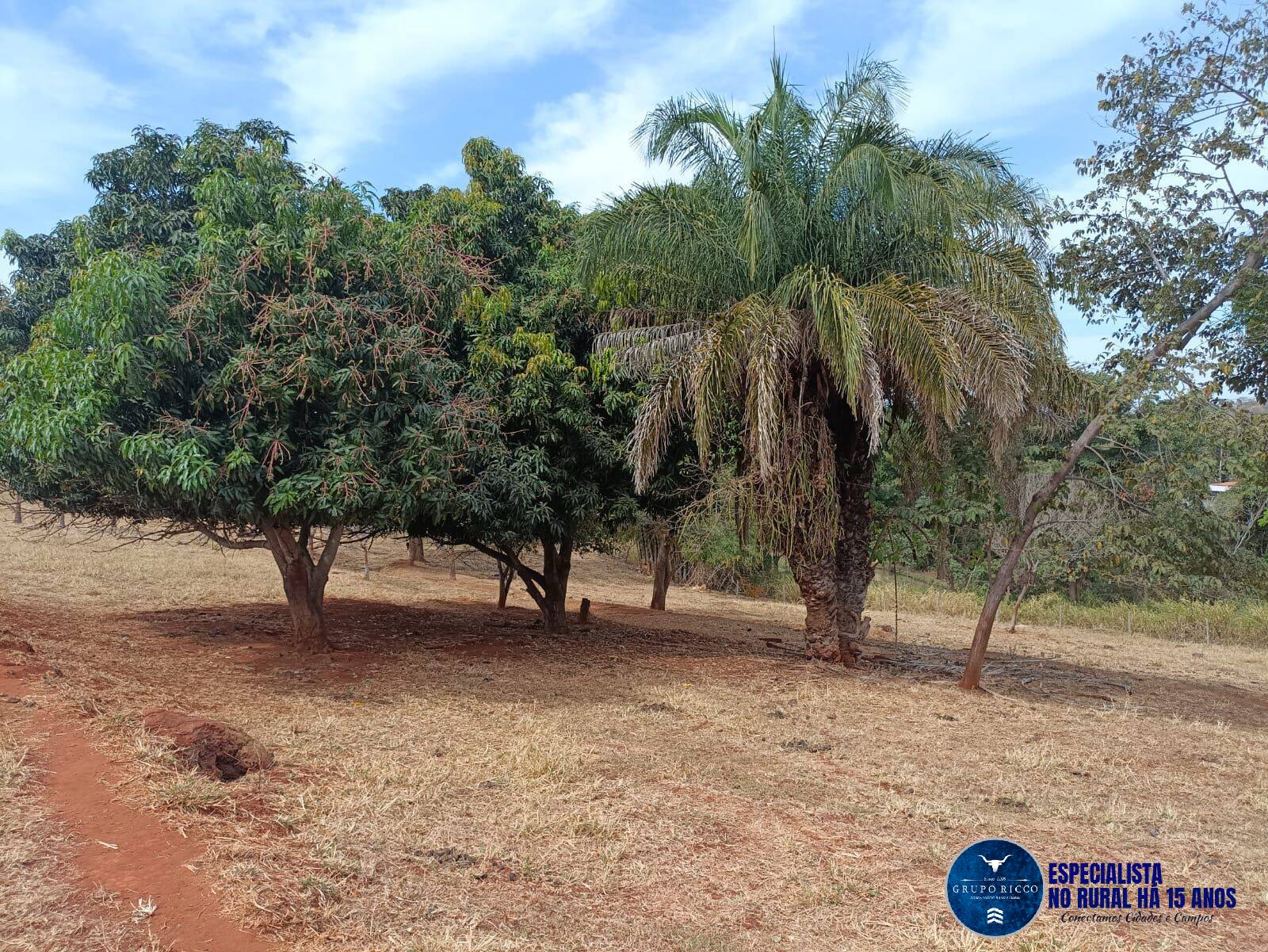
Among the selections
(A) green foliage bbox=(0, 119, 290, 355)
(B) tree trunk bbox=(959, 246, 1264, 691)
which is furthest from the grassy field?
(A) green foliage bbox=(0, 119, 290, 355)

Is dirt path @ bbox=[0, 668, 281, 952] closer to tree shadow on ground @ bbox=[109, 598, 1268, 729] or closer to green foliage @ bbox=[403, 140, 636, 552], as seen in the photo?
tree shadow on ground @ bbox=[109, 598, 1268, 729]

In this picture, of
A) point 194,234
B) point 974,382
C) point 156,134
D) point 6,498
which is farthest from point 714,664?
point 6,498

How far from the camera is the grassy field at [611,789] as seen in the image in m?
4.57

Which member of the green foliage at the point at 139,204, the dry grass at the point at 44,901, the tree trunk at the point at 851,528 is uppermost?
the green foliage at the point at 139,204

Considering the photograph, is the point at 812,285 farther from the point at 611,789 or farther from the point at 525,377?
the point at 611,789

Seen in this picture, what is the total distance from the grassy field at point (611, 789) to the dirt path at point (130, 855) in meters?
0.07

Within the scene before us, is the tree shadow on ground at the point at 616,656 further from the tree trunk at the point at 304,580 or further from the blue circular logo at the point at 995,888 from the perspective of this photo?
the blue circular logo at the point at 995,888

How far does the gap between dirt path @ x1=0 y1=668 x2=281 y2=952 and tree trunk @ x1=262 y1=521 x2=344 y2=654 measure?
523cm

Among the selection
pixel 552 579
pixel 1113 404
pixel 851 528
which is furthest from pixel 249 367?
pixel 1113 404

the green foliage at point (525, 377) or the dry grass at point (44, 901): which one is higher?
the green foliage at point (525, 377)

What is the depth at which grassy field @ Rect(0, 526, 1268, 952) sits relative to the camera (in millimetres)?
4574

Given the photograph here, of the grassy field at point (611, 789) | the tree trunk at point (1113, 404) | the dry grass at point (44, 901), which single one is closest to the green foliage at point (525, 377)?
the grassy field at point (611, 789)

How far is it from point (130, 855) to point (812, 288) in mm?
8733

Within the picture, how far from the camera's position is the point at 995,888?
514 centimetres
